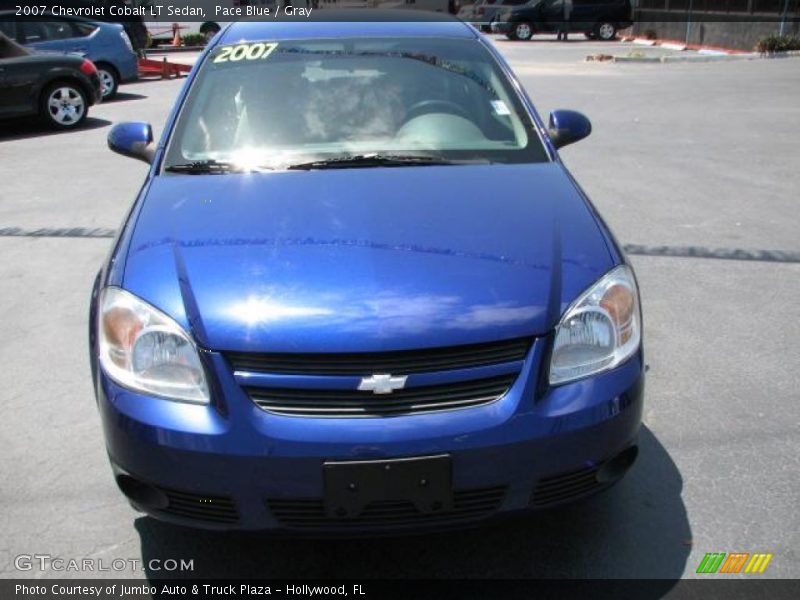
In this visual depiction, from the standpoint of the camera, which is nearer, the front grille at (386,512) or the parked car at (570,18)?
the front grille at (386,512)

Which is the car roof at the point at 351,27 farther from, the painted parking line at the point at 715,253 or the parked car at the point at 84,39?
the parked car at the point at 84,39

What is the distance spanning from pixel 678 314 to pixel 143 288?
3233 millimetres

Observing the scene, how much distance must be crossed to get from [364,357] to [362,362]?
0.01 meters

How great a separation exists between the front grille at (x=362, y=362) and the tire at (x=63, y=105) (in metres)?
10.5

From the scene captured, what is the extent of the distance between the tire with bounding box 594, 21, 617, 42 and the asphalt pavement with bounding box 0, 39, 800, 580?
24213 millimetres

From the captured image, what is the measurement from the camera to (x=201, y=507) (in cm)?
232

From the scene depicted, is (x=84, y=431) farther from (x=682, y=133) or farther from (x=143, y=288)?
(x=682, y=133)

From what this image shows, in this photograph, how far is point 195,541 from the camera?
2793 millimetres

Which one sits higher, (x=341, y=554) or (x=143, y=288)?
(x=143, y=288)

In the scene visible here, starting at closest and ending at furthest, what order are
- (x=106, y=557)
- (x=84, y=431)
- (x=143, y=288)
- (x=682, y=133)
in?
(x=143, y=288) → (x=106, y=557) → (x=84, y=431) → (x=682, y=133)

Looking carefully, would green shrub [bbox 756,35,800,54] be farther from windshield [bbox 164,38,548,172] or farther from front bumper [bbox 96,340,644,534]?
front bumper [bbox 96,340,644,534]

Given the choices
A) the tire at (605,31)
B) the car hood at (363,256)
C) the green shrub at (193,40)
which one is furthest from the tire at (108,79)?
the tire at (605,31)

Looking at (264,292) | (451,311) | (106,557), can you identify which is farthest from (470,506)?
(106,557)

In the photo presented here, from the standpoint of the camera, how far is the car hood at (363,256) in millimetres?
2297
